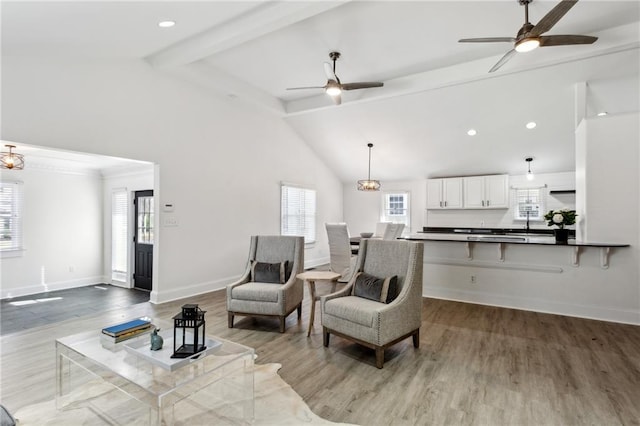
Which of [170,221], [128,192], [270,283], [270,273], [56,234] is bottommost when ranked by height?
[270,283]

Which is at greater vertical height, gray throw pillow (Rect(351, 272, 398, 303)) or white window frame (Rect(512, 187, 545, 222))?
white window frame (Rect(512, 187, 545, 222))

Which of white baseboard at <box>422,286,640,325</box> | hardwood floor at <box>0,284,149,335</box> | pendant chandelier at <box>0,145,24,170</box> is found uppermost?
pendant chandelier at <box>0,145,24,170</box>

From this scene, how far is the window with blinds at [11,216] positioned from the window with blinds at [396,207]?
26.0 ft

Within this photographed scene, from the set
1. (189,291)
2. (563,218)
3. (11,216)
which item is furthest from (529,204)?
(11,216)

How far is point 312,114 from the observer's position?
282 inches

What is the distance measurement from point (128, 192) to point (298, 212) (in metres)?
3.64

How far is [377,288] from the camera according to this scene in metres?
3.29

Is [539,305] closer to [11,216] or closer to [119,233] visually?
[119,233]

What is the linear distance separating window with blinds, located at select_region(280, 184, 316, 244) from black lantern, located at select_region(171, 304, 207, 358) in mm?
4938

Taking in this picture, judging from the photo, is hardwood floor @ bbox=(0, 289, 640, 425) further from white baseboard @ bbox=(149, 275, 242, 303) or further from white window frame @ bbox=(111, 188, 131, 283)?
white window frame @ bbox=(111, 188, 131, 283)

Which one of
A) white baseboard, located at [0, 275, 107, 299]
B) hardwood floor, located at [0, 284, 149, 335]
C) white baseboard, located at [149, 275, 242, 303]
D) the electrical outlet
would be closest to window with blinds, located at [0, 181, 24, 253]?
white baseboard, located at [0, 275, 107, 299]

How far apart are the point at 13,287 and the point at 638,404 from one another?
26.9ft

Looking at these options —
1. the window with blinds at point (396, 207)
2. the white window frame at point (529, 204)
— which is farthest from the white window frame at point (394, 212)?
the white window frame at point (529, 204)

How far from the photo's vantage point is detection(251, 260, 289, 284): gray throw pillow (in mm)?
4117
